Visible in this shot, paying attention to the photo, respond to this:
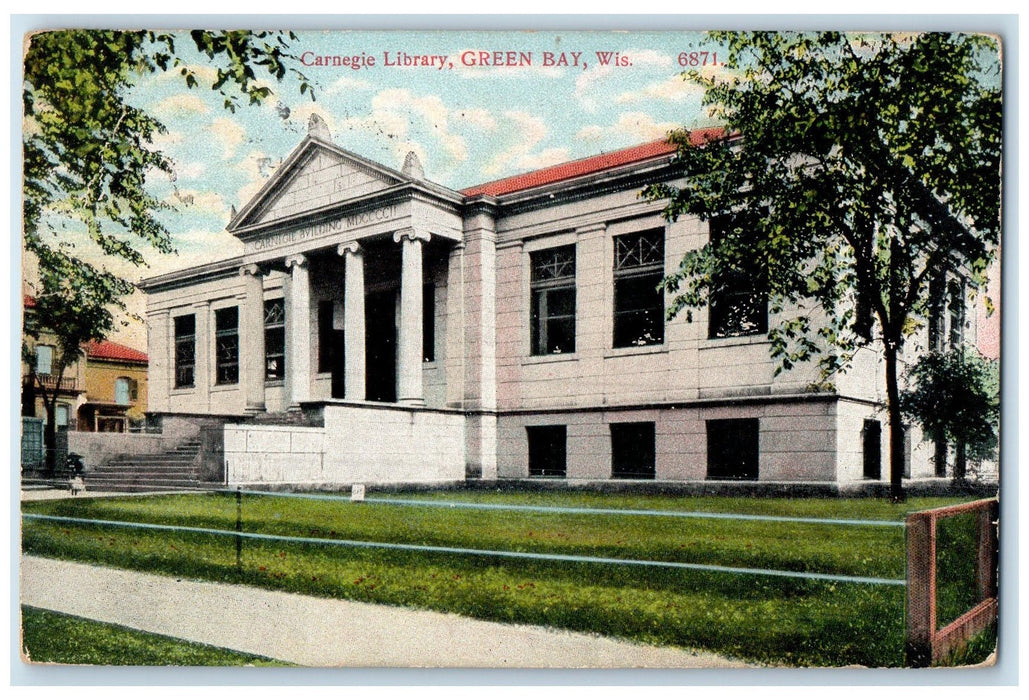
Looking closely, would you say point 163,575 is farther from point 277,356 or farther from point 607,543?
point 607,543

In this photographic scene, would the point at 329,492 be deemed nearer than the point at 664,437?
No

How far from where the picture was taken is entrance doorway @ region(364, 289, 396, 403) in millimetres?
8727

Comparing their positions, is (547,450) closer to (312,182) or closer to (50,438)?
(312,182)

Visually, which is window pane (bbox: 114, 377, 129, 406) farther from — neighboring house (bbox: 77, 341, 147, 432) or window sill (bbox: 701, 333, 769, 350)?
window sill (bbox: 701, 333, 769, 350)

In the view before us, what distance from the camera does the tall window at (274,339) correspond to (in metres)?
8.84

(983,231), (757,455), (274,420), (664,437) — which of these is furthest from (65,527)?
(983,231)

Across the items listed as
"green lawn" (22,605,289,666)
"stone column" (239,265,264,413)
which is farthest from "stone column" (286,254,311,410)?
"green lawn" (22,605,289,666)

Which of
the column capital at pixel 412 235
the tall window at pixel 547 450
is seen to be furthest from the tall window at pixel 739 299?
the column capital at pixel 412 235

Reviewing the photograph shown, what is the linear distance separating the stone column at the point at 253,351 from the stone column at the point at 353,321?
0.89 metres

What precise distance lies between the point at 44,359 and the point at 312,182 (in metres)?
3.19

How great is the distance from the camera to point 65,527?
26.6 ft

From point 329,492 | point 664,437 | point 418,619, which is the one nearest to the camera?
point 418,619

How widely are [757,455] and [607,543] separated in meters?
1.63

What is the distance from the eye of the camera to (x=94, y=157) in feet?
27.4
